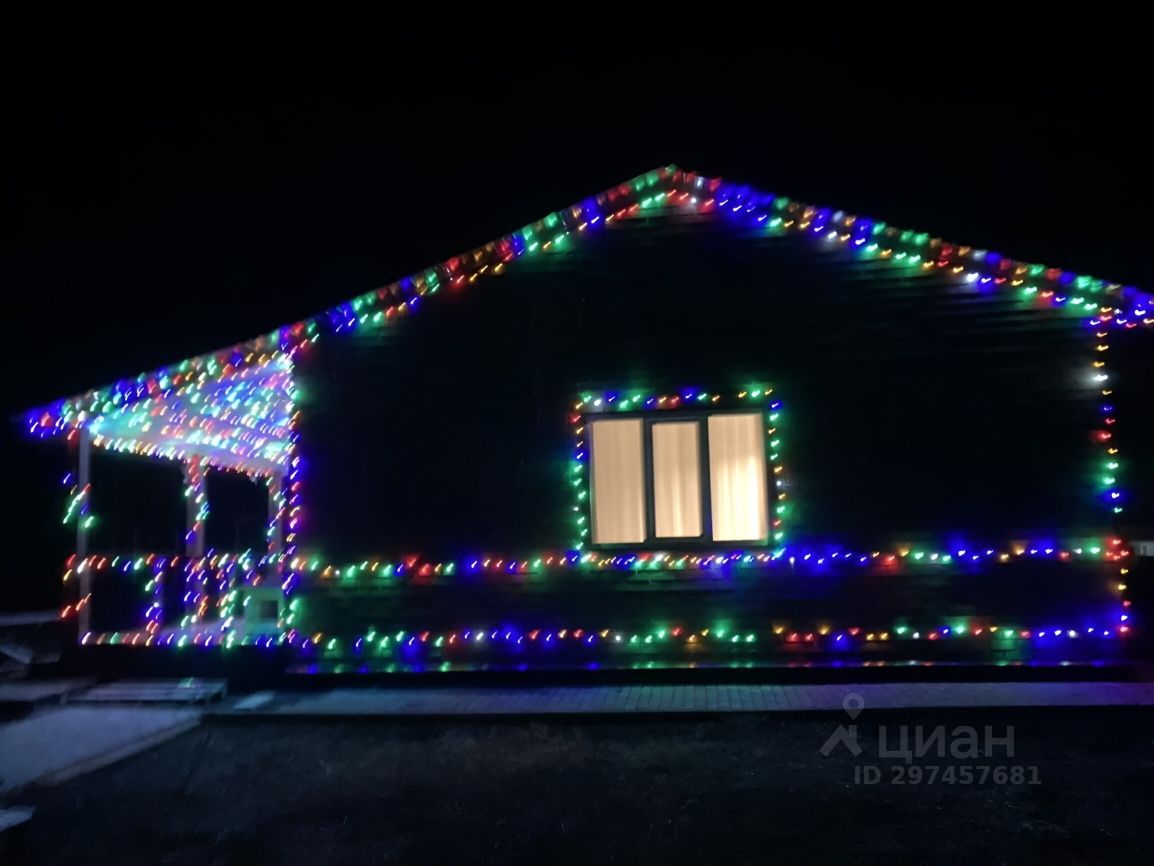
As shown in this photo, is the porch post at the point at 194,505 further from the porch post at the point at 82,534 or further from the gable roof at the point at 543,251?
the porch post at the point at 82,534

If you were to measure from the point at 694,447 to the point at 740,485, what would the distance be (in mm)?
587

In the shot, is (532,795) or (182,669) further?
(182,669)

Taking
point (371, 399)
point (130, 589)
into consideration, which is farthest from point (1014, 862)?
point (130, 589)

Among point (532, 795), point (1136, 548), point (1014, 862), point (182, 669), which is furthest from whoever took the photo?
point (182, 669)

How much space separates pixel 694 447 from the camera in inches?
359

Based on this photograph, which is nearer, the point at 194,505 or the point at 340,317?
the point at 340,317

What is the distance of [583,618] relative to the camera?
905 cm

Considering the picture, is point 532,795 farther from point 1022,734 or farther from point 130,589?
point 130,589

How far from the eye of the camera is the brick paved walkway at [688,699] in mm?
7664

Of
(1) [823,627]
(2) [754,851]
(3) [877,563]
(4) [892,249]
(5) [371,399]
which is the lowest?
(2) [754,851]

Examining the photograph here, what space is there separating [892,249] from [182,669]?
839cm

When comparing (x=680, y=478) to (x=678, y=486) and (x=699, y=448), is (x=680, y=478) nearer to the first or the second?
(x=678, y=486)

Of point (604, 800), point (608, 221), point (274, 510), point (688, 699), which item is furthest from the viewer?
point (274, 510)

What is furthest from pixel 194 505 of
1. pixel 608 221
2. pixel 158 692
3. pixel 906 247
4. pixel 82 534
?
pixel 906 247
